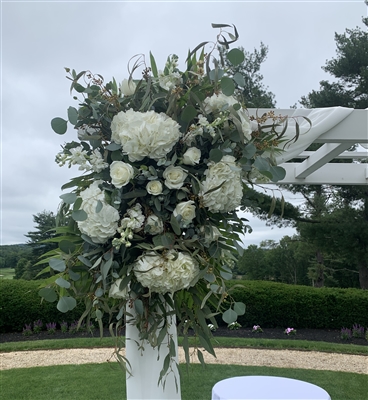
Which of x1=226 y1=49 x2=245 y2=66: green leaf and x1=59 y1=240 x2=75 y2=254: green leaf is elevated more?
x1=226 y1=49 x2=245 y2=66: green leaf

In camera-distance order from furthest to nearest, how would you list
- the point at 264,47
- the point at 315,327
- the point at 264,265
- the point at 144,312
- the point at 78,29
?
1. the point at 264,265
2. the point at 264,47
3. the point at 315,327
4. the point at 78,29
5. the point at 144,312

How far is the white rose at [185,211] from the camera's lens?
123cm

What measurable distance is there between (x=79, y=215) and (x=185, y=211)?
0.33m

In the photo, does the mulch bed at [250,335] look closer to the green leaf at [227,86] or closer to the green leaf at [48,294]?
the green leaf at [48,294]

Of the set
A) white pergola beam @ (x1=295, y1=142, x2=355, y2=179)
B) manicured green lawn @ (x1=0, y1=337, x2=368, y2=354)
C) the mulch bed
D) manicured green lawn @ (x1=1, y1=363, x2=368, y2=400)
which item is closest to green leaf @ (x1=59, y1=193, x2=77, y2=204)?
manicured green lawn @ (x1=1, y1=363, x2=368, y2=400)

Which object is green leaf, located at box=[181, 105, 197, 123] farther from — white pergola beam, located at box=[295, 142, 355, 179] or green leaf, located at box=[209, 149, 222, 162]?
white pergola beam, located at box=[295, 142, 355, 179]

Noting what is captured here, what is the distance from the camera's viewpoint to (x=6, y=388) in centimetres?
431

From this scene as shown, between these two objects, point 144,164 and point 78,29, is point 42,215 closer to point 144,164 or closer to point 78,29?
point 78,29

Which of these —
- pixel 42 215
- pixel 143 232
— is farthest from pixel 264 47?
pixel 42 215

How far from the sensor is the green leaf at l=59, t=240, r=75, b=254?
4.10 ft

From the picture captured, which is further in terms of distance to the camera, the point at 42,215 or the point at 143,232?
the point at 42,215

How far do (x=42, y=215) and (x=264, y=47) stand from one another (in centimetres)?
1401

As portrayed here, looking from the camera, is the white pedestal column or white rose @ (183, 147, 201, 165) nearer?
white rose @ (183, 147, 201, 165)

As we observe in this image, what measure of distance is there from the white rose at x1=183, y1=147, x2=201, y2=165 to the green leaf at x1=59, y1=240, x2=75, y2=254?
46cm
